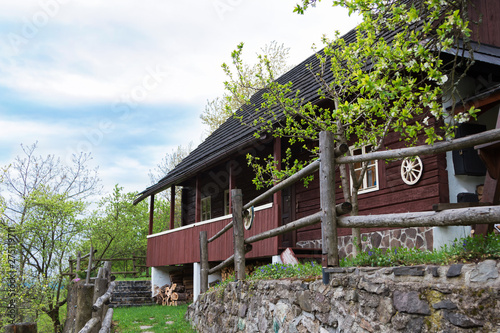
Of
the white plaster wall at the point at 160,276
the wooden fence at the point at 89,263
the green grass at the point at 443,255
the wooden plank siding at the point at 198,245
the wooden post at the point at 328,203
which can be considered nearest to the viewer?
the green grass at the point at 443,255

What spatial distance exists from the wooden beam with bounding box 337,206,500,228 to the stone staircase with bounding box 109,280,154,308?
13000 mm

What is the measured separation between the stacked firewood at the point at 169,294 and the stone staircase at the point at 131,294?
37 centimetres

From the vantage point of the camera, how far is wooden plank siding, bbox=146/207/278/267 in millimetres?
10086

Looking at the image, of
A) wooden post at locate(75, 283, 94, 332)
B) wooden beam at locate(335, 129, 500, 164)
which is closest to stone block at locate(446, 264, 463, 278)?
wooden beam at locate(335, 129, 500, 164)

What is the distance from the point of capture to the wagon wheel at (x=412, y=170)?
8299 mm

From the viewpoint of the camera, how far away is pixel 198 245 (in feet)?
43.5

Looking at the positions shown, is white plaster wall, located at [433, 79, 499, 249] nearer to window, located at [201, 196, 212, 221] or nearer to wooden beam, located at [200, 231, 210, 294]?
wooden beam, located at [200, 231, 210, 294]

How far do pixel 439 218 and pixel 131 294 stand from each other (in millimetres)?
14448

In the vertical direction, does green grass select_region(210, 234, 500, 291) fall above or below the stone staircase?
above

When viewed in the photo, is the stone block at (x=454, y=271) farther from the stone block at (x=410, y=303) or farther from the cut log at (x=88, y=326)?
the cut log at (x=88, y=326)

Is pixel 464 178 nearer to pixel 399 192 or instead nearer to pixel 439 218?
pixel 399 192

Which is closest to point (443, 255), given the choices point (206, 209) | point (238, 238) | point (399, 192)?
point (238, 238)

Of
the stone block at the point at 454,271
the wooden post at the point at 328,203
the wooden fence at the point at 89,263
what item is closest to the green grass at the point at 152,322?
the wooden fence at the point at 89,263

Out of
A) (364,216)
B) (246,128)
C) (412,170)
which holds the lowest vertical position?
(364,216)
